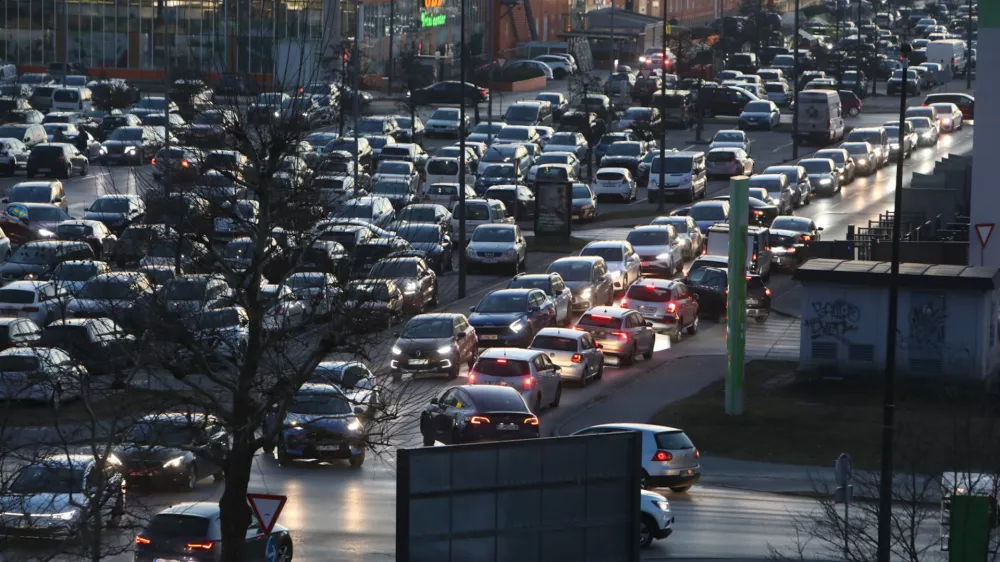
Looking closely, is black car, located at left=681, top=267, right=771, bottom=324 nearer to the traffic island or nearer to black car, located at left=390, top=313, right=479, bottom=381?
the traffic island

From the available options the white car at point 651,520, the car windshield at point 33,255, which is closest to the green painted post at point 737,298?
the white car at point 651,520

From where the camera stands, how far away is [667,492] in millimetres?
29516

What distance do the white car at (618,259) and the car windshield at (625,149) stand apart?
21.6 meters

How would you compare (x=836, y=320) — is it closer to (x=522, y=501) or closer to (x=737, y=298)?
(x=737, y=298)

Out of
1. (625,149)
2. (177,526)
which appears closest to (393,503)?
(177,526)

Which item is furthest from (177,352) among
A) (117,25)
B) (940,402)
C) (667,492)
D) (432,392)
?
(117,25)

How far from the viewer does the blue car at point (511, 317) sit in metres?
39.6

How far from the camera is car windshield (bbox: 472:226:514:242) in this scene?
1922 inches

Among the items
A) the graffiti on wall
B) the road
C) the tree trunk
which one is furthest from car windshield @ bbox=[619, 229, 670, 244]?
the tree trunk

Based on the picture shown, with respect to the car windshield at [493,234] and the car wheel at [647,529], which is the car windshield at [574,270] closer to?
the car windshield at [493,234]

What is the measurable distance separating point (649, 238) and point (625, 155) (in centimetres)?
1970

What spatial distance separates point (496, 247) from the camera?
4847cm

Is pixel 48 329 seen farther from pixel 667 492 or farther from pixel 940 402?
pixel 940 402

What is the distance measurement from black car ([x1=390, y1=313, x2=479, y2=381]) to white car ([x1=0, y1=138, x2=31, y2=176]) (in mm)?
28888
